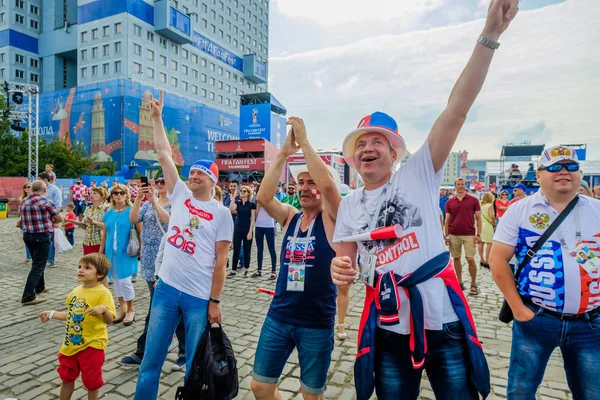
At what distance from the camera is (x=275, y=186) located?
2.74m

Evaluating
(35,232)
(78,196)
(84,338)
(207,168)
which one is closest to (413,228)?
(207,168)

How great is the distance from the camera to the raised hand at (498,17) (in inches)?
63.4

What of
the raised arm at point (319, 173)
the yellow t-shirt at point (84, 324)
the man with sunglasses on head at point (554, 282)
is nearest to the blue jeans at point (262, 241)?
the yellow t-shirt at point (84, 324)

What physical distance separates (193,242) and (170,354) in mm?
1789

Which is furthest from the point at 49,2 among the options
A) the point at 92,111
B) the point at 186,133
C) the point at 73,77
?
the point at 186,133

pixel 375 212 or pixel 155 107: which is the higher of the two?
pixel 155 107

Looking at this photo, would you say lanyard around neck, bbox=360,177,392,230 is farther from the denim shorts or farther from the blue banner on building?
the blue banner on building

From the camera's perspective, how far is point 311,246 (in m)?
2.50

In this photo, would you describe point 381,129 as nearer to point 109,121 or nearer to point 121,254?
point 121,254

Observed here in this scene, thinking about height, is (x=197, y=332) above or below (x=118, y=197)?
below

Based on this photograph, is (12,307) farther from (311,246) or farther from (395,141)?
(395,141)

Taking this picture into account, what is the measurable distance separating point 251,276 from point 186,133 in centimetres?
4536

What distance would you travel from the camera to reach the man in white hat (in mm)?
2320

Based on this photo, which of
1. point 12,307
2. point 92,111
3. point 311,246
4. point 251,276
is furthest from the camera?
point 92,111
